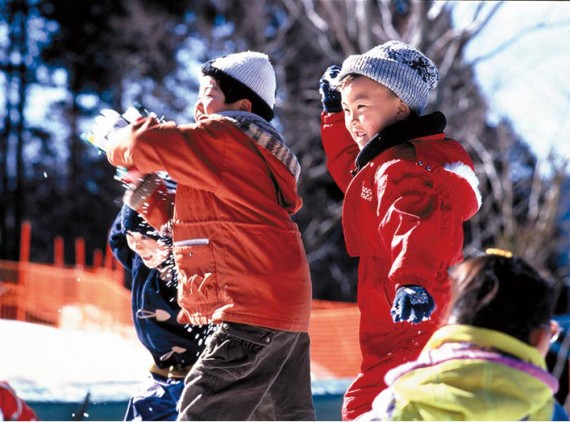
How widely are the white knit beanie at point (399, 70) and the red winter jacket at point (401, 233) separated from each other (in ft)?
0.50

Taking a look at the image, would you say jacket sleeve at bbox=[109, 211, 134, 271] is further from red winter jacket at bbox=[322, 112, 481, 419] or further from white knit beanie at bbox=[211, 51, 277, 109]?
red winter jacket at bbox=[322, 112, 481, 419]

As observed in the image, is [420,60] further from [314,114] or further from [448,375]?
[314,114]

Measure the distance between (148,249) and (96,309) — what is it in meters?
8.81

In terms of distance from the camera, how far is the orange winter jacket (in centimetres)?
258

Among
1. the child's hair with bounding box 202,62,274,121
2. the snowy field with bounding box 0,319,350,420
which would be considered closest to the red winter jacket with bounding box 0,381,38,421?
the child's hair with bounding box 202,62,274,121

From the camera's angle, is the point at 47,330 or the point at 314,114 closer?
the point at 47,330

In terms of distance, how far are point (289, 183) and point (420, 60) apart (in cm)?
62

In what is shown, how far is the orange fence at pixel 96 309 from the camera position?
32.3ft

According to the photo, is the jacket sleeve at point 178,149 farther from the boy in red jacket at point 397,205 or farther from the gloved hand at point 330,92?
the gloved hand at point 330,92

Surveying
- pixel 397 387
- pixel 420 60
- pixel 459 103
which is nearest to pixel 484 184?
pixel 459 103

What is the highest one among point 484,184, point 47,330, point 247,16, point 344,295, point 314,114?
point 247,16

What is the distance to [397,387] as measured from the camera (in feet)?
6.21

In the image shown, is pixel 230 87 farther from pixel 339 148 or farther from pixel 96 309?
pixel 96 309

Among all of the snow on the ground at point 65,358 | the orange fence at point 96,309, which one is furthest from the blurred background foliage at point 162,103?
the snow on the ground at point 65,358
